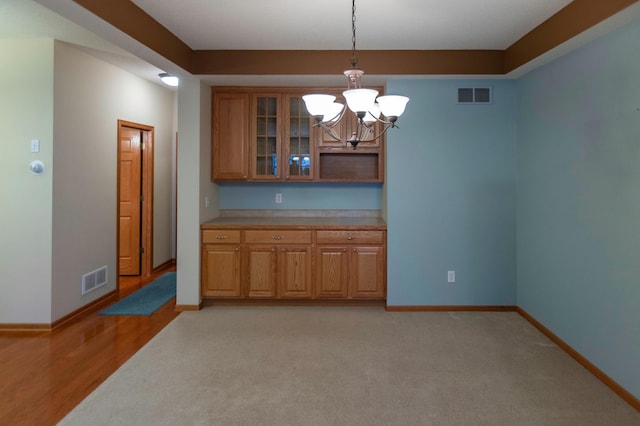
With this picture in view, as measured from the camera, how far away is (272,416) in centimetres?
216

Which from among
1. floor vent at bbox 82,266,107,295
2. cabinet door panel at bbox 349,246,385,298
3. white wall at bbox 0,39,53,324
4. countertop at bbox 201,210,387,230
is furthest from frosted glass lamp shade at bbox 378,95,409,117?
floor vent at bbox 82,266,107,295

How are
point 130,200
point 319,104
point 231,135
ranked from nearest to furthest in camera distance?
1. point 319,104
2. point 231,135
3. point 130,200

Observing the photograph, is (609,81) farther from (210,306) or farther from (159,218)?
(159,218)

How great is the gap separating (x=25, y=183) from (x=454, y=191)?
3.96m

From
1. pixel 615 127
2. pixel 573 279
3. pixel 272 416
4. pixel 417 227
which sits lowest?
pixel 272 416

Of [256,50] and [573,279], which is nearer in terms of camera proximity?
[573,279]

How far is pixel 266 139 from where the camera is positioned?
13.8 ft

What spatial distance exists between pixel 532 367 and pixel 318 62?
305 centimetres

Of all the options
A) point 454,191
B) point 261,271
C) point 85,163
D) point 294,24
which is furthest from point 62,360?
point 454,191

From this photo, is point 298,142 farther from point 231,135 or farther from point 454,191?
point 454,191

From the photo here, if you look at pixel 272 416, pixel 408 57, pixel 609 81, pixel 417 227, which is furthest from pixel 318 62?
pixel 272 416

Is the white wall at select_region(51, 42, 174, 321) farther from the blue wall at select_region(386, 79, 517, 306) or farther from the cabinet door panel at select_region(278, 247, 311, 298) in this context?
the blue wall at select_region(386, 79, 517, 306)

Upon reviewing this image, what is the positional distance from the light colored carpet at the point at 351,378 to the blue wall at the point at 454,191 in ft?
1.70

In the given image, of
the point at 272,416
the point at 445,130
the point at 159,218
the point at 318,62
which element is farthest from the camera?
the point at 159,218
